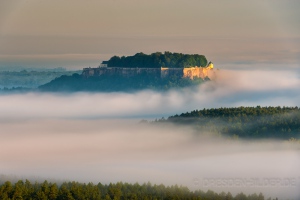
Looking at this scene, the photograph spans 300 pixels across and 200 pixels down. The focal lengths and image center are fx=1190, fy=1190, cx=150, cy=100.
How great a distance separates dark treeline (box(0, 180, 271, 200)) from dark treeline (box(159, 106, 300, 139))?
24576mm

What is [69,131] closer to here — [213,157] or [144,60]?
[144,60]

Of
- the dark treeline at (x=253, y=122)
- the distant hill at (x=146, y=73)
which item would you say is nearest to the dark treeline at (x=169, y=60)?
the distant hill at (x=146, y=73)

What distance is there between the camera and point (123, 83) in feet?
472

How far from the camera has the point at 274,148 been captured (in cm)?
9425

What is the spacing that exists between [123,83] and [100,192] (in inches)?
2921

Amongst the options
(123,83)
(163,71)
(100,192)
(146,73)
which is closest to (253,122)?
(100,192)

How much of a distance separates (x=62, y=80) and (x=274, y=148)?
212ft

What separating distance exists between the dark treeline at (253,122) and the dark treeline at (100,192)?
24.6 m

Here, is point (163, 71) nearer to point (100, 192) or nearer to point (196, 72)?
point (196, 72)

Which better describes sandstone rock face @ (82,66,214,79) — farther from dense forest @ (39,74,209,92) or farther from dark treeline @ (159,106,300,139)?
dark treeline @ (159,106,300,139)

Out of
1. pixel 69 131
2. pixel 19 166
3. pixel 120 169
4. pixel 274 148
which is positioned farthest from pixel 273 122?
pixel 69 131

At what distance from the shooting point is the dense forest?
140250mm

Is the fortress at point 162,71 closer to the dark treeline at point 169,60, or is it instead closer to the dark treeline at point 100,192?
the dark treeline at point 169,60

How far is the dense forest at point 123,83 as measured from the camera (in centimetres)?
14025
